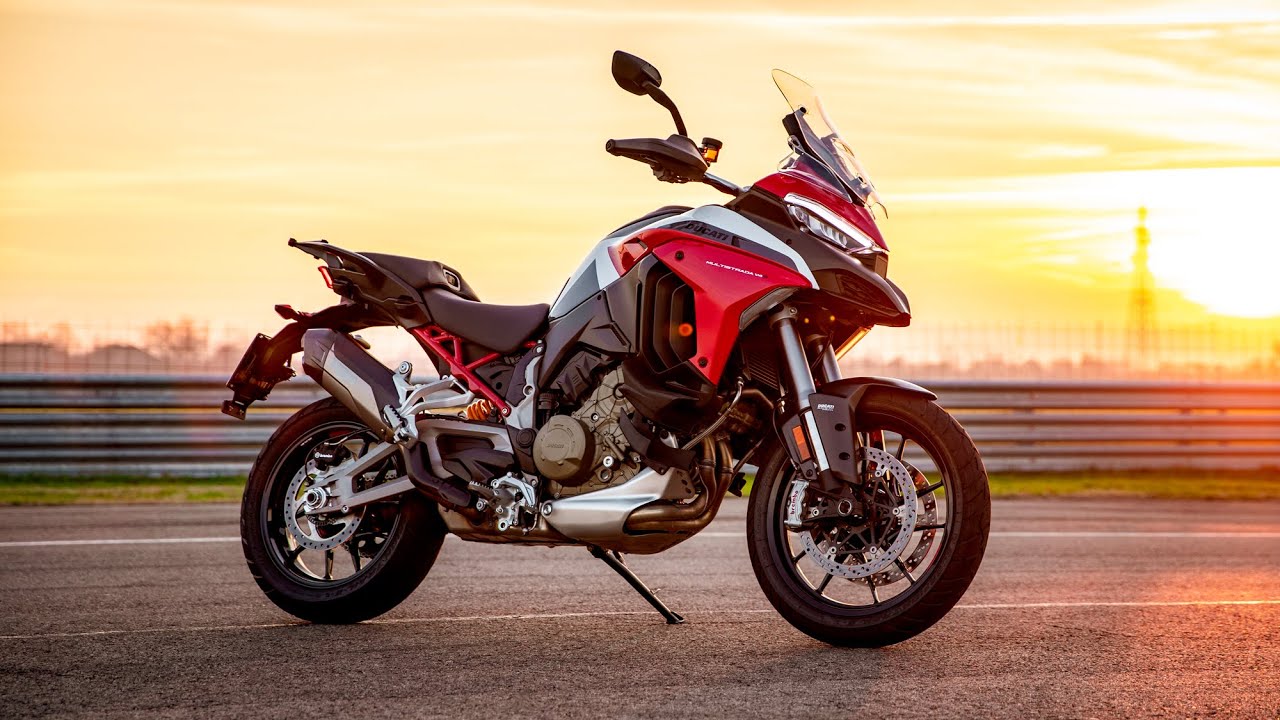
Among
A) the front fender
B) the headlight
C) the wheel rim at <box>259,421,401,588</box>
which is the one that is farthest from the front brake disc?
the wheel rim at <box>259,421,401,588</box>

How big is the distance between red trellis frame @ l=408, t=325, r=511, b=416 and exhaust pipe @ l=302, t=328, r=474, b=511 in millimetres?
255

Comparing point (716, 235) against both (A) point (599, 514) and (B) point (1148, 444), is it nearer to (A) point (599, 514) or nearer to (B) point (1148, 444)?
(A) point (599, 514)

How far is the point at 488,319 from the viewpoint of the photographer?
20.4ft

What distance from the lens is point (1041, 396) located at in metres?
15.9

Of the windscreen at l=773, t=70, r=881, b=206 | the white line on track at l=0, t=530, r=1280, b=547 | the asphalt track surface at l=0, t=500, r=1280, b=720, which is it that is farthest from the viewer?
the white line on track at l=0, t=530, r=1280, b=547

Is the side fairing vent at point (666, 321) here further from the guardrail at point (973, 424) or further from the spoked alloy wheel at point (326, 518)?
the guardrail at point (973, 424)

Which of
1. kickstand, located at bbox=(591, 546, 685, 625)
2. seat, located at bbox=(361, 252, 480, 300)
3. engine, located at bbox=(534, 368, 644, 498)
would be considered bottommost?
kickstand, located at bbox=(591, 546, 685, 625)

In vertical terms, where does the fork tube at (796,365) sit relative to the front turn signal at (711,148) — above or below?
below

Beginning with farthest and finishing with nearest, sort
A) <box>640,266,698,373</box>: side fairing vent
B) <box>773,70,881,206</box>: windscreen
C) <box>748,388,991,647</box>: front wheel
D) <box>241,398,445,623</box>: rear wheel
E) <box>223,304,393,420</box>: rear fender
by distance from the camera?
<box>223,304,393,420</box>: rear fender < <box>241,398,445,623</box>: rear wheel < <box>773,70,881,206</box>: windscreen < <box>640,266,698,373</box>: side fairing vent < <box>748,388,991,647</box>: front wheel

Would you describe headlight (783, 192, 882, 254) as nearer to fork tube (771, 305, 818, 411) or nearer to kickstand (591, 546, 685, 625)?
fork tube (771, 305, 818, 411)

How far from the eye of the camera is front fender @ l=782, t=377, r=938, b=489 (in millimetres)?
5422

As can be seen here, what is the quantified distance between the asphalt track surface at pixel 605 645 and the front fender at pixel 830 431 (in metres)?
0.70

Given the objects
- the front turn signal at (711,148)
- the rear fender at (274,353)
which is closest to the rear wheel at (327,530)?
the rear fender at (274,353)

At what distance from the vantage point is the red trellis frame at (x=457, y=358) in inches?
242
